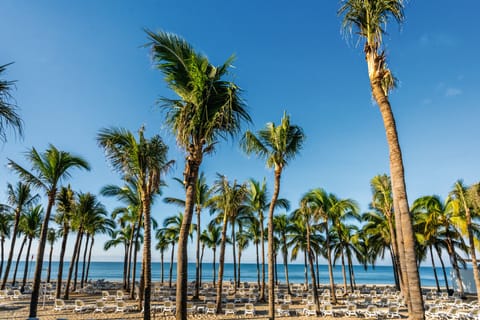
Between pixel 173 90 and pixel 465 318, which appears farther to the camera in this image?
pixel 465 318

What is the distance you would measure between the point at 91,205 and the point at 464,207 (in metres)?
26.1

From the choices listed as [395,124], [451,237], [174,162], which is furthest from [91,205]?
[451,237]

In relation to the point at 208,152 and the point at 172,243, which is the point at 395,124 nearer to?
the point at 208,152

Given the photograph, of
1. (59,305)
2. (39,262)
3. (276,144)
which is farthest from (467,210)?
(59,305)

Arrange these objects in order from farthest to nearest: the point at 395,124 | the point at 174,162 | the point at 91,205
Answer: the point at 91,205 → the point at 174,162 → the point at 395,124

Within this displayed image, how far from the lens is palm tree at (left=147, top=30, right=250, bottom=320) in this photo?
7344 mm

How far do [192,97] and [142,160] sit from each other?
5149 mm

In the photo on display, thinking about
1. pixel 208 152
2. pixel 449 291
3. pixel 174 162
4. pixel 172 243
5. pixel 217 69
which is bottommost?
pixel 449 291

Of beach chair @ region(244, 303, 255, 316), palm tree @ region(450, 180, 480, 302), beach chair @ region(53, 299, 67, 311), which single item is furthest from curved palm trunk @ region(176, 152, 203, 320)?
palm tree @ region(450, 180, 480, 302)

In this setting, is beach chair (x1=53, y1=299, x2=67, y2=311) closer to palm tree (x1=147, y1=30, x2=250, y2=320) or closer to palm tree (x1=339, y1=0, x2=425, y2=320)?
palm tree (x1=147, y1=30, x2=250, y2=320)

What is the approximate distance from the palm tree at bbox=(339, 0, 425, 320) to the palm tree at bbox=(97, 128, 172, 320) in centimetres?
807

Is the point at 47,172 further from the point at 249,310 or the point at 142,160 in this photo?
the point at 249,310

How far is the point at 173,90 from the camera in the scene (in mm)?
8078

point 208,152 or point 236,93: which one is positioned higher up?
point 236,93
